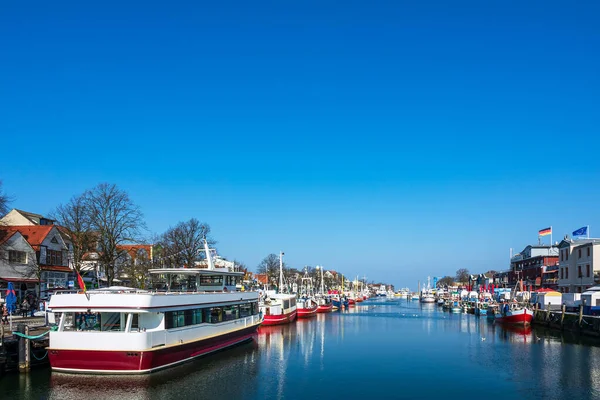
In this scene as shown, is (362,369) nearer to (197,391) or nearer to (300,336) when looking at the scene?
(197,391)

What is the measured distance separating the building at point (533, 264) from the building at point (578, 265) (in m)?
20.9

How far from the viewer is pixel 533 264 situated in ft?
387

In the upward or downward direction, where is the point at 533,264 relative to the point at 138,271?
downward

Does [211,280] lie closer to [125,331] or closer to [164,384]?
[125,331]

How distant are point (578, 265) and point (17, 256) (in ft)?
245

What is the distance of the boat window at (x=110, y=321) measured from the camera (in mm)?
32031

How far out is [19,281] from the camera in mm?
55938

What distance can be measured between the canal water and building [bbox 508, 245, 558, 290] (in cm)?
5968

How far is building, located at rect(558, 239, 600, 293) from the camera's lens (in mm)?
71375

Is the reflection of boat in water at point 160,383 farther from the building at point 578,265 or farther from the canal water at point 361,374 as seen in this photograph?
the building at point 578,265

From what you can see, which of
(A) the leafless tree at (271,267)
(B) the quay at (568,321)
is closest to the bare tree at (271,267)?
(A) the leafless tree at (271,267)

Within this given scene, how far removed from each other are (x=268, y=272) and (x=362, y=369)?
93.7m

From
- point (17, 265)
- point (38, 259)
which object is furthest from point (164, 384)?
point (38, 259)

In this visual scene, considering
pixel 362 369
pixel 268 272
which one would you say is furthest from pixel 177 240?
pixel 268 272
